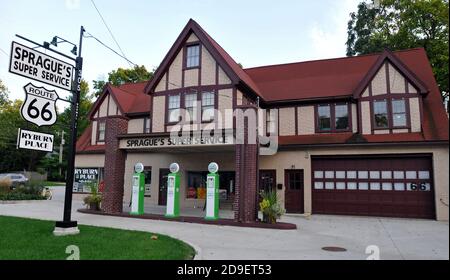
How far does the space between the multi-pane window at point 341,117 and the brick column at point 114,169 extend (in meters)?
11.0

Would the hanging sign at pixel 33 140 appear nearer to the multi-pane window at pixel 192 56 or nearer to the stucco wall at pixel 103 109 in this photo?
the multi-pane window at pixel 192 56

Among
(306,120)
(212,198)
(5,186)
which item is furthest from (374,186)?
(5,186)

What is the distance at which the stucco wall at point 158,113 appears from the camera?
19.5 metres

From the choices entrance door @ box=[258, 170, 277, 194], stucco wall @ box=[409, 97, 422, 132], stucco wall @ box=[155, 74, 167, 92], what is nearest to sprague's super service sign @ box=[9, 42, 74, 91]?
stucco wall @ box=[155, 74, 167, 92]

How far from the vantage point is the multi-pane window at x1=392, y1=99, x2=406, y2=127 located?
1748cm

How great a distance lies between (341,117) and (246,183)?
751cm

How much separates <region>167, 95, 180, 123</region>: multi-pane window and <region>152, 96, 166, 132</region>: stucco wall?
0.40m

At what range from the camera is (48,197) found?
80.5 ft

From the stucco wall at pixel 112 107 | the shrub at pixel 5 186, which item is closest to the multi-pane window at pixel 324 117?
the stucco wall at pixel 112 107

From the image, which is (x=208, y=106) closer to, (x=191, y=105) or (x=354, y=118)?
(x=191, y=105)

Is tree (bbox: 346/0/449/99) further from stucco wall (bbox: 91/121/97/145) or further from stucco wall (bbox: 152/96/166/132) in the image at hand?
stucco wall (bbox: 91/121/97/145)

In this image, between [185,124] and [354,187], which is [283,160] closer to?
[354,187]
